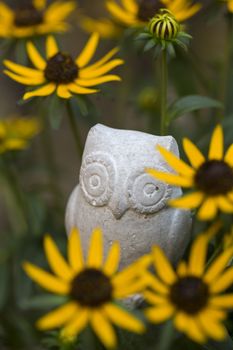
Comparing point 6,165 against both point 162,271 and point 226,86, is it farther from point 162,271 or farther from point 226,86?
point 162,271

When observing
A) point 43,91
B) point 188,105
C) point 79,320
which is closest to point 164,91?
point 188,105

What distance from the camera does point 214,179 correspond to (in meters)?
0.90

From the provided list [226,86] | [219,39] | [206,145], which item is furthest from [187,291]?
[219,39]

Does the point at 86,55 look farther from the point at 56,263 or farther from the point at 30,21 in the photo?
the point at 56,263

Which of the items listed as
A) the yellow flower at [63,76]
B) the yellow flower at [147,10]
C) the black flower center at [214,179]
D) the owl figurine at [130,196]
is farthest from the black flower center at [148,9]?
the black flower center at [214,179]

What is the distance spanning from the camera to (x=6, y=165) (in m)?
1.39

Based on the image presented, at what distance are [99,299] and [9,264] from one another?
0.68 metres

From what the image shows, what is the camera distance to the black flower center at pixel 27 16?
1.32 metres

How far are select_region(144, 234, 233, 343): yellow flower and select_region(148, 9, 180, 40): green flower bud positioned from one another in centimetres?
32

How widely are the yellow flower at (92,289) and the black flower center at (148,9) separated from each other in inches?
19.1

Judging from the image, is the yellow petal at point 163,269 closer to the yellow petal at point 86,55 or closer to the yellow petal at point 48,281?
the yellow petal at point 48,281

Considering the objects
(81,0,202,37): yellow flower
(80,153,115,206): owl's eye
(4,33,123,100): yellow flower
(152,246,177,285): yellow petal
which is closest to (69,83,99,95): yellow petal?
(4,33,123,100): yellow flower

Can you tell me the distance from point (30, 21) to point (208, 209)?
60 cm

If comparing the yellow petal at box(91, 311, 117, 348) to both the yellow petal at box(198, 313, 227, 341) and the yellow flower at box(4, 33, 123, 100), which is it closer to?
the yellow petal at box(198, 313, 227, 341)
